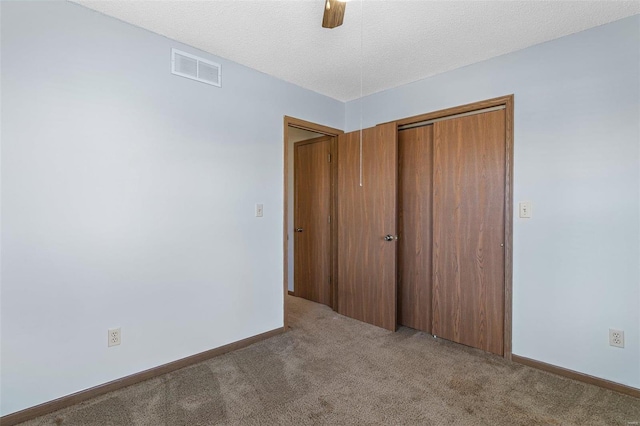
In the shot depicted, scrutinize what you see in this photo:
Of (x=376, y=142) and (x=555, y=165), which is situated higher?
(x=376, y=142)

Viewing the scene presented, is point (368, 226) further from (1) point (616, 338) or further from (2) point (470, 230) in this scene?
(1) point (616, 338)

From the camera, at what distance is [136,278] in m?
2.24

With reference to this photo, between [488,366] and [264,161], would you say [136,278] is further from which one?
[488,366]

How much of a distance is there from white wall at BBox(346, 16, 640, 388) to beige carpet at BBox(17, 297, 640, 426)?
354mm

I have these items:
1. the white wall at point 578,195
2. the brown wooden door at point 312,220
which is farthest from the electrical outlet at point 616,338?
the brown wooden door at point 312,220

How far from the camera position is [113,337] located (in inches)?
84.4

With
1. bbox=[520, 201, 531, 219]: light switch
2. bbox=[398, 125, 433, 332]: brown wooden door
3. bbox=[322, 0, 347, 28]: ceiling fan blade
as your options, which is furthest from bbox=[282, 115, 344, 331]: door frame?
bbox=[520, 201, 531, 219]: light switch

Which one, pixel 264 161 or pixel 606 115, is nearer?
pixel 606 115

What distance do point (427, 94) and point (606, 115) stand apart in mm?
1394

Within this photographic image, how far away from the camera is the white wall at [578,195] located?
6.86ft

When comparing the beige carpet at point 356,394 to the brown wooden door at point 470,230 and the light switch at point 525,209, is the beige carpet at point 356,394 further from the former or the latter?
the light switch at point 525,209

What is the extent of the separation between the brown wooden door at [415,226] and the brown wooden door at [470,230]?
0.13 m

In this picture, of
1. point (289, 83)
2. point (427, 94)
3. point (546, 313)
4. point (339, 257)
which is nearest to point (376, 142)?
point (427, 94)

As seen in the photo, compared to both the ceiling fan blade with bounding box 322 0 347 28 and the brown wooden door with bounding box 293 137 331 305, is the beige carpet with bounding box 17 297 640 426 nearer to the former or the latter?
the brown wooden door with bounding box 293 137 331 305
